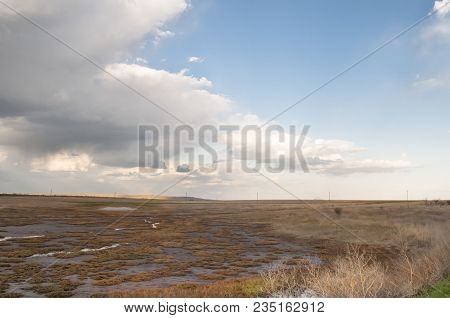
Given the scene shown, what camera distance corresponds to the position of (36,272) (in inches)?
955

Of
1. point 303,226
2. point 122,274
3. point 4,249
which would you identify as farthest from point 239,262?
point 303,226

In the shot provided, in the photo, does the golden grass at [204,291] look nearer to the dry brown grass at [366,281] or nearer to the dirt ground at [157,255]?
the dry brown grass at [366,281]

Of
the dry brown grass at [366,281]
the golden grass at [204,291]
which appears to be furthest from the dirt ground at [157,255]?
the dry brown grass at [366,281]

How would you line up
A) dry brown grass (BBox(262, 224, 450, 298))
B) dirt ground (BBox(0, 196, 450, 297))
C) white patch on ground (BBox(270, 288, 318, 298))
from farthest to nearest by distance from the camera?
1. dirt ground (BBox(0, 196, 450, 297))
2. white patch on ground (BBox(270, 288, 318, 298))
3. dry brown grass (BBox(262, 224, 450, 298))

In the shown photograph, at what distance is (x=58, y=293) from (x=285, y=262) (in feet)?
54.3

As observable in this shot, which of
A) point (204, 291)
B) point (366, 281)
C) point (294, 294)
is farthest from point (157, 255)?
point (366, 281)

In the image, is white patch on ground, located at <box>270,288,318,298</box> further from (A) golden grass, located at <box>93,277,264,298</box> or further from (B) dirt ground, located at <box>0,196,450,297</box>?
(B) dirt ground, located at <box>0,196,450,297</box>

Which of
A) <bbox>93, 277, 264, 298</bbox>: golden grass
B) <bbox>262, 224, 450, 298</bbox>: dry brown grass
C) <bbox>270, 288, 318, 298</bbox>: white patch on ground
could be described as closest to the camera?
<bbox>262, 224, 450, 298</bbox>: dry brown grass

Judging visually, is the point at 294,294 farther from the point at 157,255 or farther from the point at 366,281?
the point at 157,255

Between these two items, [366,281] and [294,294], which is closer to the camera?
[366,281]

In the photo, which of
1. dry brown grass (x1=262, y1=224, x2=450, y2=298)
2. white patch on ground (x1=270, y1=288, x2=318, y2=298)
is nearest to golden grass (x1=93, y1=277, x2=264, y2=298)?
white patch on ground (x1=270, y1=288, x2=318, y2=298)

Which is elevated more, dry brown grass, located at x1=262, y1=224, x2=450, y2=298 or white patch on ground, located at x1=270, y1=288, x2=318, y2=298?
dry brown grass, located at x1=262, y1=224, x2=450, y2=298
